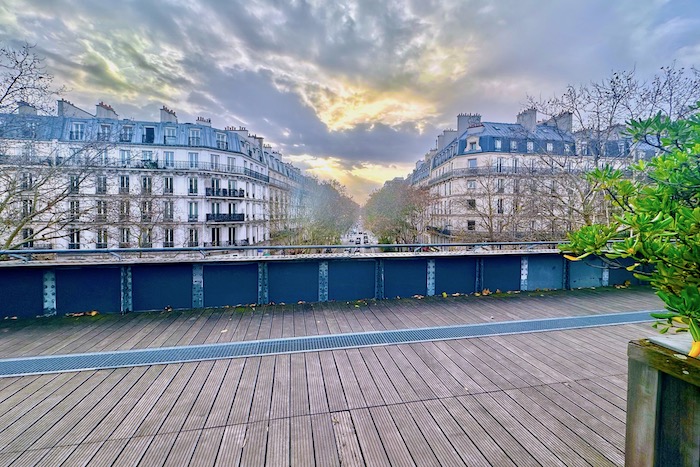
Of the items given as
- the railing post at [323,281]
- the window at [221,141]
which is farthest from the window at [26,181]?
the window at [221,141]

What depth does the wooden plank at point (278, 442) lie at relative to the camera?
198 centimetres

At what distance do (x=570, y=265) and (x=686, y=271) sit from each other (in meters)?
6.58

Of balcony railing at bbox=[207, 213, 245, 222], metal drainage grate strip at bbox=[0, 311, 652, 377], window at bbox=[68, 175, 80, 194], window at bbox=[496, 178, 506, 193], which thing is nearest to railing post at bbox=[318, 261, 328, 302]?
metal drainage grate strip at bbox=[0, 311, 652, 377]

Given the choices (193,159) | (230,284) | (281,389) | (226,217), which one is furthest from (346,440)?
(193,159)

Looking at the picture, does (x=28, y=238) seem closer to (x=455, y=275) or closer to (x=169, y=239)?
(x=455, y=275)

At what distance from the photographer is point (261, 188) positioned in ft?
126

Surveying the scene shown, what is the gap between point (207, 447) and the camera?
6.84ft

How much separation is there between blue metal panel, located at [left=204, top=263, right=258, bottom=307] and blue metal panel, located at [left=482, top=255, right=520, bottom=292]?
4.99m

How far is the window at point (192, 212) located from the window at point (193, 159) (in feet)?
12.8

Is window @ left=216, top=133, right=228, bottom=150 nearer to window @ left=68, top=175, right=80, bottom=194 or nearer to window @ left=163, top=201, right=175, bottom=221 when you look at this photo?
window @ left=163, top=201, right=175, bottom=221

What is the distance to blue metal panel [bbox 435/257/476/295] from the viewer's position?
20.7 ft

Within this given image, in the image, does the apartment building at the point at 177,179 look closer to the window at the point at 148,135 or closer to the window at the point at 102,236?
the window at the point at 148,135

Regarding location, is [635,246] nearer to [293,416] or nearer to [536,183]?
[293,416]

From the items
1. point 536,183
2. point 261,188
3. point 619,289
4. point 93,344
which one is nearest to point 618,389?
point 619,289
